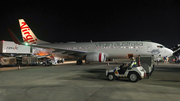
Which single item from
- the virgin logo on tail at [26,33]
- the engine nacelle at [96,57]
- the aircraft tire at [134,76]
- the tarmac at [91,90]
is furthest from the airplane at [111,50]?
the tarmac at [91,90]

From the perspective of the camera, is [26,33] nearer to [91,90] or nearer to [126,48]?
[126,48]

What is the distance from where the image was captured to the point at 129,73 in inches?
356

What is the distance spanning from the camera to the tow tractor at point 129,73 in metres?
8.82

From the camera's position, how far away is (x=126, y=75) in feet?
30.0

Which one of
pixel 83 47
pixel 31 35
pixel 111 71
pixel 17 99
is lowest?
pixel 17 99

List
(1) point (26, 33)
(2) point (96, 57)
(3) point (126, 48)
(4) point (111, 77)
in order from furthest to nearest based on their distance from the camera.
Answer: (1) point (26, 33), (3) point (126, 48), (2) point (96, 57), (4) point (111, 77)

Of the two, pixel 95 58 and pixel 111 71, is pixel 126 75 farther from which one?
pixel 95 58

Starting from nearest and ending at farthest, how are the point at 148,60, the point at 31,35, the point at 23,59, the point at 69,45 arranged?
the point at 148,60
the point at 23,59
the point at 69,45
the point at 31,35

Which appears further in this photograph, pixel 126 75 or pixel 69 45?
pixel 69 45

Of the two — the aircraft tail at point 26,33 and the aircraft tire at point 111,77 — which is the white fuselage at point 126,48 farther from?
the aircraft tire at point 111,77

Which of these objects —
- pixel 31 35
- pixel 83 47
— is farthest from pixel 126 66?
pixel 31 35

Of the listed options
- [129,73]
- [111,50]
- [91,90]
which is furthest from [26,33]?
[91,90]

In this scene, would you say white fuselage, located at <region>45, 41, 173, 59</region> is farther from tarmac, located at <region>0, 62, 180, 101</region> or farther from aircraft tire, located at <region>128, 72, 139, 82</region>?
aircraft tire, located at <region>128, 72, 139, 82</region>

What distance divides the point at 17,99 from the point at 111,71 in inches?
227
